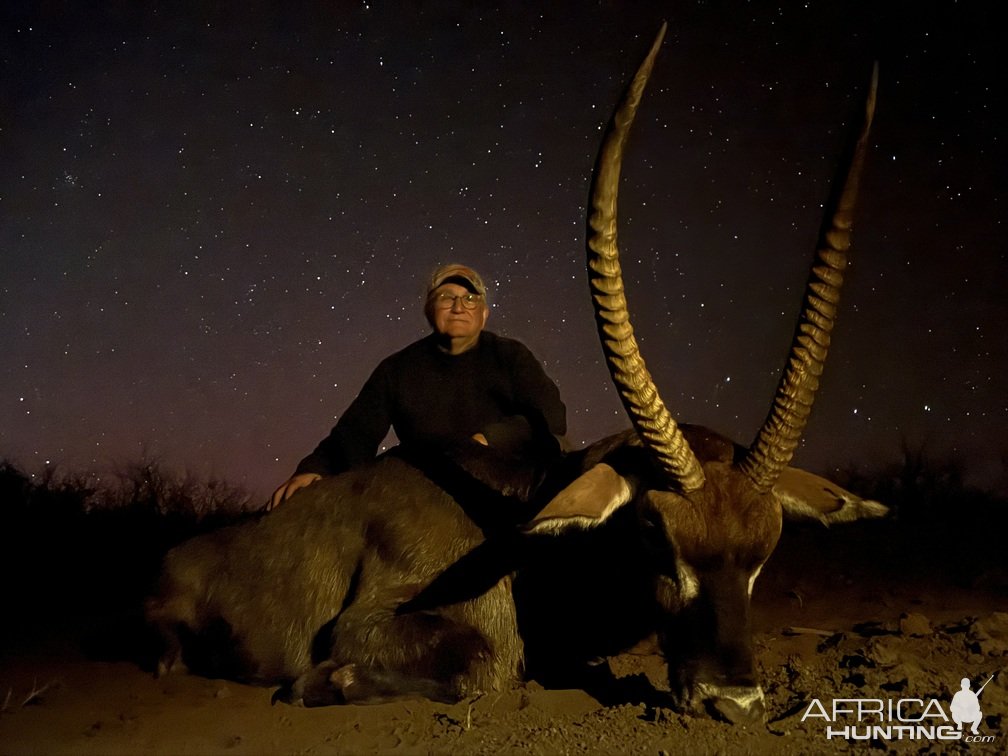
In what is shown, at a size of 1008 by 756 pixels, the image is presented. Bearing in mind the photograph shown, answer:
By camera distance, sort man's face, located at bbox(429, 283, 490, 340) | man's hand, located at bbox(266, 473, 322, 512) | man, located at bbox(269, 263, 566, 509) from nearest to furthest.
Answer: man's hand, located at bbox(266, 473, 322, 512) < man, located at bbox(269, 263, 566, 509) < man's face, located at bbox(429, 283, 490, 340)

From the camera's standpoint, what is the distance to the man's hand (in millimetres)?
5422

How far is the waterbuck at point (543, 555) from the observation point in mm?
3512

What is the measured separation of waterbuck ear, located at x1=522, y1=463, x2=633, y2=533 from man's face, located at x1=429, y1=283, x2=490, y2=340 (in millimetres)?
2362

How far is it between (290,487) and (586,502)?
246cm

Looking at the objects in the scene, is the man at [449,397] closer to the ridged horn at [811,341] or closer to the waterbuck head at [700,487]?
the waterbuck head at [700,487]

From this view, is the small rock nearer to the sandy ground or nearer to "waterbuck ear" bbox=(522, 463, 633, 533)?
the sandy ground

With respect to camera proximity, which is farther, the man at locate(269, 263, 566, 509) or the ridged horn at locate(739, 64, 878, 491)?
the man at locate(269, 263, 566, 509)

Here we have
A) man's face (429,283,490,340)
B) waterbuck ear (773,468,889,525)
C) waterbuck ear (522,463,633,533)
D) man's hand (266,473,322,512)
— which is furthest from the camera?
man's face (429,283,490,340)

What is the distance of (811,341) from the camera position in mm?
3693

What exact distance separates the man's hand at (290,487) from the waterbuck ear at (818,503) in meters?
2.85

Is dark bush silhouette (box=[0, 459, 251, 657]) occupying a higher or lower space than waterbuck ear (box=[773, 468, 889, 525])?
lower

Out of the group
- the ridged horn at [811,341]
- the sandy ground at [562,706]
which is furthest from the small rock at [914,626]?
the ridged horn at [811,341]

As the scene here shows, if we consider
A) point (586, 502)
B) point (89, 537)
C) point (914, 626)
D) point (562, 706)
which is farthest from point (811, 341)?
point (89, 537)

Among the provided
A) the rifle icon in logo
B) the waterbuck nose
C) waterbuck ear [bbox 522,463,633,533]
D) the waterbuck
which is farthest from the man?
the rifle icon in logo
